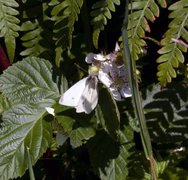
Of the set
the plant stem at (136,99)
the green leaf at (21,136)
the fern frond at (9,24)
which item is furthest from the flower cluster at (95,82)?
the plant stem at (136,99)

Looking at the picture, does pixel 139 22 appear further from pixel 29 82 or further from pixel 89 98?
pixel 29 82

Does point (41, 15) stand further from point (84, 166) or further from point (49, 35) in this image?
point (84, 166)

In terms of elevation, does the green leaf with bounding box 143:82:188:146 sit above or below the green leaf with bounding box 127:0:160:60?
below

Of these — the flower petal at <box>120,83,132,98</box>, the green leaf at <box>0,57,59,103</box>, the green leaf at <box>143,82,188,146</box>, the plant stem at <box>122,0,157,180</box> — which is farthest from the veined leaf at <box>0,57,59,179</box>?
the plant stem at <box>122,0,157,180</box>

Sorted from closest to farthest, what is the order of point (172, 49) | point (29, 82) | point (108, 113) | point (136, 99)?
1. point (136, 99)
2. point (172, 49)
3. point (108, 113)
4. point (29, 82)

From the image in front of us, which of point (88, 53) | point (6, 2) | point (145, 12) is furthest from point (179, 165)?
point (6, 2)

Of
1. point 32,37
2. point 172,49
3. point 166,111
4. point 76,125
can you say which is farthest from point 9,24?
point 166,111

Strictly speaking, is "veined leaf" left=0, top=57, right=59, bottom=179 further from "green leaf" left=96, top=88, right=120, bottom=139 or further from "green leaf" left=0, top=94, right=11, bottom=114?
"green leaf" left=96, top=88, right=120, bottom=139
